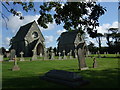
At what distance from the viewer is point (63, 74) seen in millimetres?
6625

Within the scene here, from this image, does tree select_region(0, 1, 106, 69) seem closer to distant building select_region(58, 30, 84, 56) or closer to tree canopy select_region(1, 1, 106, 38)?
tree canopy select_region(1, 1, 106, 38)

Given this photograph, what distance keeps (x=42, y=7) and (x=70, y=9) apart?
2143 mm

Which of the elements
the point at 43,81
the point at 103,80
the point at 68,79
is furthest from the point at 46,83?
the point at 103,80

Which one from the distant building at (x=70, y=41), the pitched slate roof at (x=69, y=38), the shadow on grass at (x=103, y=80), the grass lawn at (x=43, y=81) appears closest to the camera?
the shadow on grass at (x=103, y=80)

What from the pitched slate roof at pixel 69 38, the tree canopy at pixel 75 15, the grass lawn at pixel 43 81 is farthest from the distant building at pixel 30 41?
the tree canopy at pixel 75 15

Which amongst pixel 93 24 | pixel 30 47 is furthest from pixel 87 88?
pixel 30 47

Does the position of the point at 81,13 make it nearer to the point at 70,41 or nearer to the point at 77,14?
the point at 77,14

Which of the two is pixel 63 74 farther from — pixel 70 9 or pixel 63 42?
pixel 63 42

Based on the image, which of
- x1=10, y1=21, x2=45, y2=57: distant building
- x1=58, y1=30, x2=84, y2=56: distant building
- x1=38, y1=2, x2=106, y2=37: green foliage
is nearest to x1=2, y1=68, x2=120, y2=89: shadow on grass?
x1=38, y1=2, x2=106, y2=37: green foliage

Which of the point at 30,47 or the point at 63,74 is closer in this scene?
the point at 63,74

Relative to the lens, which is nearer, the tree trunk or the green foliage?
the green foliage

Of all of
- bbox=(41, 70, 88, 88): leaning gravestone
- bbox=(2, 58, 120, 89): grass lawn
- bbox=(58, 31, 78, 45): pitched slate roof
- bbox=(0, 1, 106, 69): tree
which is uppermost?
bbox=(58, 31, 78, 45): pitched slate roof

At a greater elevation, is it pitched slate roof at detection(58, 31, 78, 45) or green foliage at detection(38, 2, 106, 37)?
pitched slate roof at detection(58, 31, 78, 45)

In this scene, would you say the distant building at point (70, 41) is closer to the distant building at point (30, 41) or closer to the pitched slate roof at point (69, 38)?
the pitched slate roof at point (69, 38)
